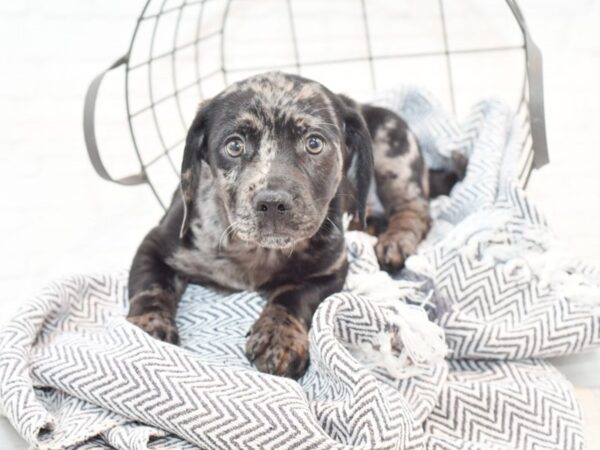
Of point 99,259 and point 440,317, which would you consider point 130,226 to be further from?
point 440,317

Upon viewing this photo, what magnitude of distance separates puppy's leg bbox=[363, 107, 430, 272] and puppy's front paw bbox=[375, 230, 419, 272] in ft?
0.45

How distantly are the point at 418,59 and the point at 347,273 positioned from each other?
→ 5.76 ft

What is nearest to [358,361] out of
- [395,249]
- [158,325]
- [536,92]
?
[158,325]

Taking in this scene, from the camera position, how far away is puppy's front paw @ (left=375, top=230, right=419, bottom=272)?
2.72m

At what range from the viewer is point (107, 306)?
2.53m

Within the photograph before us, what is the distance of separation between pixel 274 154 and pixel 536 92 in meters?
0.96

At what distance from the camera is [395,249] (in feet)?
9.05

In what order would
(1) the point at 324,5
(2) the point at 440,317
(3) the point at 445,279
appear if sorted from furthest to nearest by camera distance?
(1) the point at 324,5 → (3) the point at 445,279 → (2) the point at 440,317

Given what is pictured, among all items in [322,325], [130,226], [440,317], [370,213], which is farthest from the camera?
[130,226]

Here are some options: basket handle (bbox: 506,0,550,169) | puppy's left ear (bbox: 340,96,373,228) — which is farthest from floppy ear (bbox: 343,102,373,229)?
basket handle (bbox: 506,0,550,169)

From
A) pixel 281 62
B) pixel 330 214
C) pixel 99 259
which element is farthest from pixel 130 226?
pixel 330 214

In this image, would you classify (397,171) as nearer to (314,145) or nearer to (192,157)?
(314,145)

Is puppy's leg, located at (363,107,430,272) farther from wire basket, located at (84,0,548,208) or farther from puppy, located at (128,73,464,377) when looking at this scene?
wire basket, located at (84,0,548,208)

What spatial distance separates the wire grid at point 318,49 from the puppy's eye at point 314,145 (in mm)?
1506
